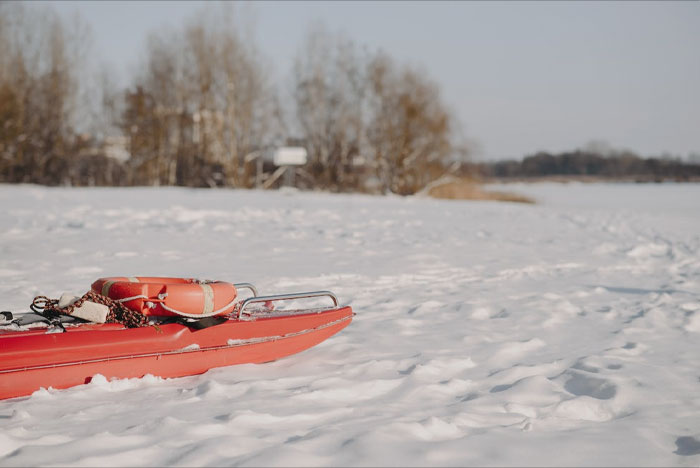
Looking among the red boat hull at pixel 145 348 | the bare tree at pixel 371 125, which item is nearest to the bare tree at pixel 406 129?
the bare tree at pixel 371 125

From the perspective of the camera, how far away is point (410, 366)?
407 centimetres

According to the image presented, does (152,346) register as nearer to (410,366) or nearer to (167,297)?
(167,297)

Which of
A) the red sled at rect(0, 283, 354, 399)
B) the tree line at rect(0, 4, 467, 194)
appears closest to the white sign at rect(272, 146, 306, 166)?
the tree line at rect(0, 4, 467, 194)

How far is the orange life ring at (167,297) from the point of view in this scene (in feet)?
12.3

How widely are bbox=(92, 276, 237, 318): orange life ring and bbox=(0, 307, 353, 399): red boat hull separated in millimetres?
123

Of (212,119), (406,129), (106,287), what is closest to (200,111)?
(212,119)

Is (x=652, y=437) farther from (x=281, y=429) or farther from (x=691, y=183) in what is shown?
(x=691, y=183)

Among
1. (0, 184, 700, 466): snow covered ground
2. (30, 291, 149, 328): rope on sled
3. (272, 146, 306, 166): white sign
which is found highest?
(272, 146, 306, 166): white sign

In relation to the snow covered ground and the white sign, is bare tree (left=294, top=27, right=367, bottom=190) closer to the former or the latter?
the white sign

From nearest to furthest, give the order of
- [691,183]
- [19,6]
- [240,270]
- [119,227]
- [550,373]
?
[550,373] → [240,270] → [119,227] → [19,6] → [691,183]

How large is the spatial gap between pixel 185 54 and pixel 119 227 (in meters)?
20.7

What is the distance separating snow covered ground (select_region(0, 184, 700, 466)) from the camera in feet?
8.92

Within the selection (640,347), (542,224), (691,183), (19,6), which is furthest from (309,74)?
(691,183)

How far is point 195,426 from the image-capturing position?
2.92 m
